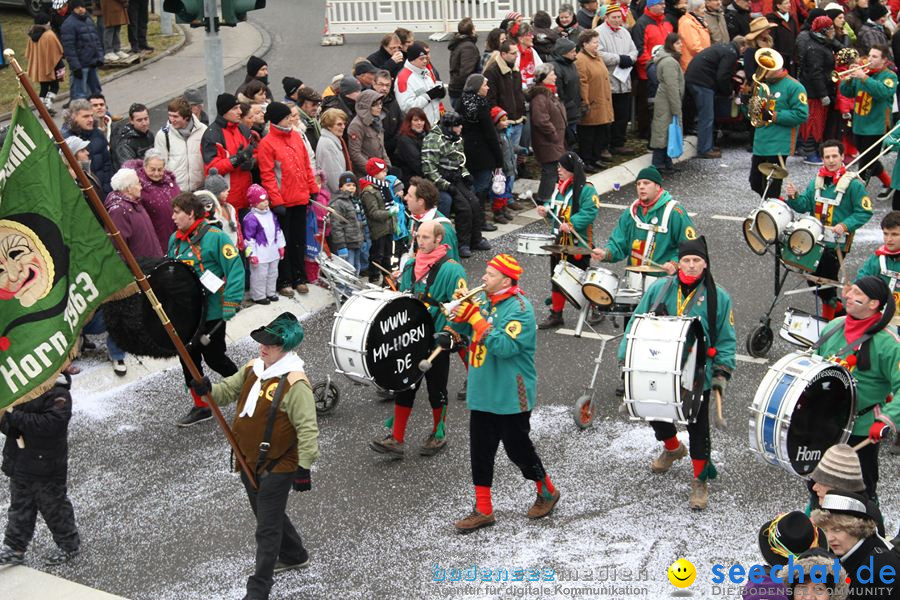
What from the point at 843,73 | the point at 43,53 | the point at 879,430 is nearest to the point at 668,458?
the point at 879,430

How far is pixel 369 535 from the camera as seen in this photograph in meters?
8.77

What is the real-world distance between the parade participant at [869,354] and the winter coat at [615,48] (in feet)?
33.3

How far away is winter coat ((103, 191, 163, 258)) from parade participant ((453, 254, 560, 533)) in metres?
3.97

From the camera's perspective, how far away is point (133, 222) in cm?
1140

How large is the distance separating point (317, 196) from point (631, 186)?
18.2 feet

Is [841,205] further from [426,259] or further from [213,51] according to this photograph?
[213,51]

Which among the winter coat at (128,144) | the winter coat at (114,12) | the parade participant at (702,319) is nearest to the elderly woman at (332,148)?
the winter coat at (128,144)

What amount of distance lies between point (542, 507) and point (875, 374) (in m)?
2.40

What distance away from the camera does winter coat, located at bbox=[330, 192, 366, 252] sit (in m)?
13.2

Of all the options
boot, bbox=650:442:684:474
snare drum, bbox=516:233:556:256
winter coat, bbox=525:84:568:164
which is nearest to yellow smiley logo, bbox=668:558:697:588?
boot, bbox=650:442:684:474

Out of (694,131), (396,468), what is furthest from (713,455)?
(694,131)

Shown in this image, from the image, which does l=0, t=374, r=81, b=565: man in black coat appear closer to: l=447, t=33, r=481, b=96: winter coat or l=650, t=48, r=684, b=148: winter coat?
l=447, t=33, r=481, b=96: winter coat

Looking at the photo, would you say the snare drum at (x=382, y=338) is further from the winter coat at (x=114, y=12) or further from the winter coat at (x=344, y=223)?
the winter coat at (x=114, y=12)

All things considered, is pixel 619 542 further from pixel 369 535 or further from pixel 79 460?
pixel 79 460
